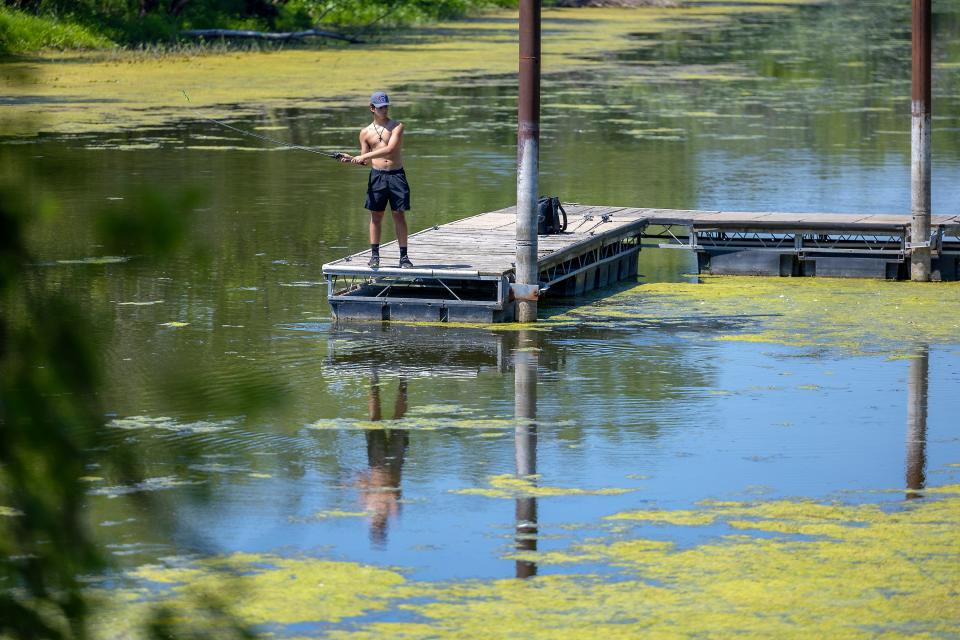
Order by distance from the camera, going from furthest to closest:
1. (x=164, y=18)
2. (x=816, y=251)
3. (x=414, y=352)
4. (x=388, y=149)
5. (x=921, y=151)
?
1. (x=164, y=18)
2. (x=816, y=251)
3. (x=921, y=151)
4. (x=388, y=149)
5. (x=414, y=352)

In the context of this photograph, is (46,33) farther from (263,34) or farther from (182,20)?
(263,34)

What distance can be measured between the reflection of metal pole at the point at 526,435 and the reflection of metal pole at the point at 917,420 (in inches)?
72.6

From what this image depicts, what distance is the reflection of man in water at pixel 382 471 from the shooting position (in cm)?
859

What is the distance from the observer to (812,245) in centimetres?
1650

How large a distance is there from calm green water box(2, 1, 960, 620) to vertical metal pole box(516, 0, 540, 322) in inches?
22.3

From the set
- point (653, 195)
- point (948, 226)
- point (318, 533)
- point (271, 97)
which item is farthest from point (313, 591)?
point (271, 97)

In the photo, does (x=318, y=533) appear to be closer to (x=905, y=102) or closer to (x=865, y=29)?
(x=905, y=102)

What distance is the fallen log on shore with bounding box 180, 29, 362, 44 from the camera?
48.5 metres

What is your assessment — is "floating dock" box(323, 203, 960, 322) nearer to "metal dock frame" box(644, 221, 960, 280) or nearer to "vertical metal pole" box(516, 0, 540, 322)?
"metal dock frame" box(644, 221, 960, 280)

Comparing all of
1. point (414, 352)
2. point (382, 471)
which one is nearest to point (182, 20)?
point (414, 352)

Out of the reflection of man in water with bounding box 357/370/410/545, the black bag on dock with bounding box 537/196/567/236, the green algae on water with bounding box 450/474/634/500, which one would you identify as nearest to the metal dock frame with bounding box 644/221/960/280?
the black bag on dock with bounding box 537/196/567/236

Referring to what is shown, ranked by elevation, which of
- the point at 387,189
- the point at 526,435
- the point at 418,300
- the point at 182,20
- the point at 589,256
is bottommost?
the point at 526,435

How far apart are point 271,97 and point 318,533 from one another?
26548 mm

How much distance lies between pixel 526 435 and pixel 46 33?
1416 inches
